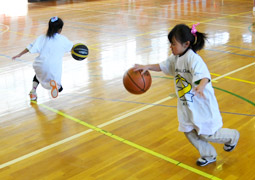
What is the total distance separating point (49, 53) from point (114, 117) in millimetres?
1215

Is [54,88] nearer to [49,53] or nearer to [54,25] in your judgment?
[49,53]

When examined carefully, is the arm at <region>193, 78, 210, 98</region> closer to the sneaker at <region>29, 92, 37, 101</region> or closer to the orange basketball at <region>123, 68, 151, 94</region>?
the orange basketball at <region>123, 68, 151, 94</region>

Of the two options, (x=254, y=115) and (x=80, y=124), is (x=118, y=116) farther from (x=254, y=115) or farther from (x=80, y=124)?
(x=254, y=115)

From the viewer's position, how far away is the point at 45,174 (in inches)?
118

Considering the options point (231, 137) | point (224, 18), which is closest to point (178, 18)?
point (224, 18)

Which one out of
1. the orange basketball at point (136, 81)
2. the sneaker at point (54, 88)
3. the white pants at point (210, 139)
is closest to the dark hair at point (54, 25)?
the sneaker at point (54, 88)

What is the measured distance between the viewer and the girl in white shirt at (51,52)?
446cm

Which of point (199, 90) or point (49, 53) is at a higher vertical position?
point (49, 53)

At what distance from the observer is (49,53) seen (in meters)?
4.50

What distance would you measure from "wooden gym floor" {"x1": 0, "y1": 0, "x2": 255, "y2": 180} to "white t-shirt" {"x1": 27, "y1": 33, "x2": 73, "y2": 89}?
384 mm

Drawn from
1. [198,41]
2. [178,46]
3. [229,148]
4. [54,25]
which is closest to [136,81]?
[178,46]

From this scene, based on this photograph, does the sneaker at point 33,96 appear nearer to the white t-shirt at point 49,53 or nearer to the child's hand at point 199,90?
the white t-shirt at point 49,53

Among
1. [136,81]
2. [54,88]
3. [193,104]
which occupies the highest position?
[136,81]

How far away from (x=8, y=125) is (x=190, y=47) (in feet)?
7.58
